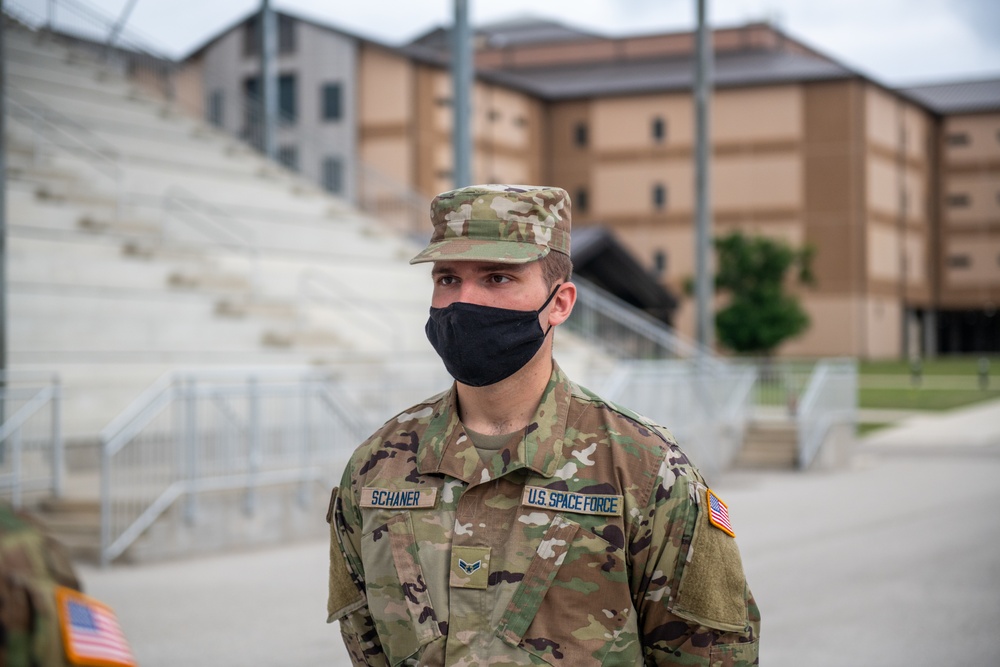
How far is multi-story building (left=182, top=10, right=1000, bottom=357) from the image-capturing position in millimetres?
50844

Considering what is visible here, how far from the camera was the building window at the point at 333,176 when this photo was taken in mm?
35250

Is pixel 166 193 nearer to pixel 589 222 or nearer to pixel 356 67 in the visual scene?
pixel 356 67

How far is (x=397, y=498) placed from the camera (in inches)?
111

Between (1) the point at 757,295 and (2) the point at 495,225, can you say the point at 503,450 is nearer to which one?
(2) the point at 495,225

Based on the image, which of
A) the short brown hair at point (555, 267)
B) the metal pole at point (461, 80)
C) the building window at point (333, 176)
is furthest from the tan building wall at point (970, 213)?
the short brown hair at point (555, 267)

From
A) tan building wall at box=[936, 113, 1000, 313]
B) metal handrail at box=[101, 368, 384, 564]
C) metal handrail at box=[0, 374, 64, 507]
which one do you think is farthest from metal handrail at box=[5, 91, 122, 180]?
tan building wall at box=[936, 113, 1000, 313]

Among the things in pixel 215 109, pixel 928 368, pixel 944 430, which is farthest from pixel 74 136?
pixel 928 368

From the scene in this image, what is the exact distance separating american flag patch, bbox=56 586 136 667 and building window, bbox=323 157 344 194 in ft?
108

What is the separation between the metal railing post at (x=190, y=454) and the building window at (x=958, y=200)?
62760 millimetres

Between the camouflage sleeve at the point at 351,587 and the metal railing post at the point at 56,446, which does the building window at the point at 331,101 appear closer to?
the metal railing post at the point at 56,446

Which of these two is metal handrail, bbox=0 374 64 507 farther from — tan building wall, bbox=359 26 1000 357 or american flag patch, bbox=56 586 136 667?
tan building wall, bbox=359 26 1000 357

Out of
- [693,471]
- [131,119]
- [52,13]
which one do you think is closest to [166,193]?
[131,119]

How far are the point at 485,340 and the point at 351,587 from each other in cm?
68

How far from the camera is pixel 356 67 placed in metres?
49.9
